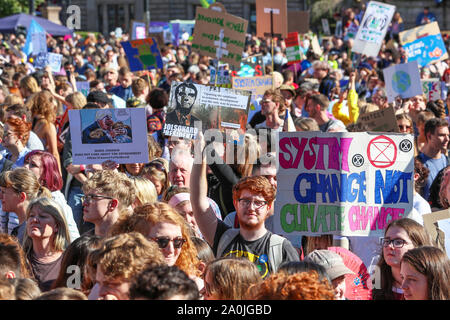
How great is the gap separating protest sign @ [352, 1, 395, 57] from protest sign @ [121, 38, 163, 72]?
310cm

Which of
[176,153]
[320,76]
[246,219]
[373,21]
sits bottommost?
[246,219]

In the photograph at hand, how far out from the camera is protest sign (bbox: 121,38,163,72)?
1264cm

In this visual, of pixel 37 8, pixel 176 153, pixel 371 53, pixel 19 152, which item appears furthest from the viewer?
pixel 37 8

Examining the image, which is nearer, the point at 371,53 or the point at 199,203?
the point at 199,203

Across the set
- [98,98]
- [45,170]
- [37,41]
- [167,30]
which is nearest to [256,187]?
[45,170]

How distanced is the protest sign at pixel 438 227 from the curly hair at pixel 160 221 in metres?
1.40

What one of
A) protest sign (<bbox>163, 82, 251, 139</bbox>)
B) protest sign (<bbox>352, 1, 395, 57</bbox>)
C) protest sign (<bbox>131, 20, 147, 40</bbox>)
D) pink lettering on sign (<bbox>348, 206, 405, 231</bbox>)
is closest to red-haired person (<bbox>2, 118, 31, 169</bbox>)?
protest sign (<bbox>163, 82, 251, 139</bbox>)

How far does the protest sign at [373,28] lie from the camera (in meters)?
12.3

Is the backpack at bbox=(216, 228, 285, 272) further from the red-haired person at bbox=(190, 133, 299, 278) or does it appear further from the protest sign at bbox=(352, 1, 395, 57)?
the protest sign at bbox=(352, 1, 395, 57)

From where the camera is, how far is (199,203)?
4613 millimetres
